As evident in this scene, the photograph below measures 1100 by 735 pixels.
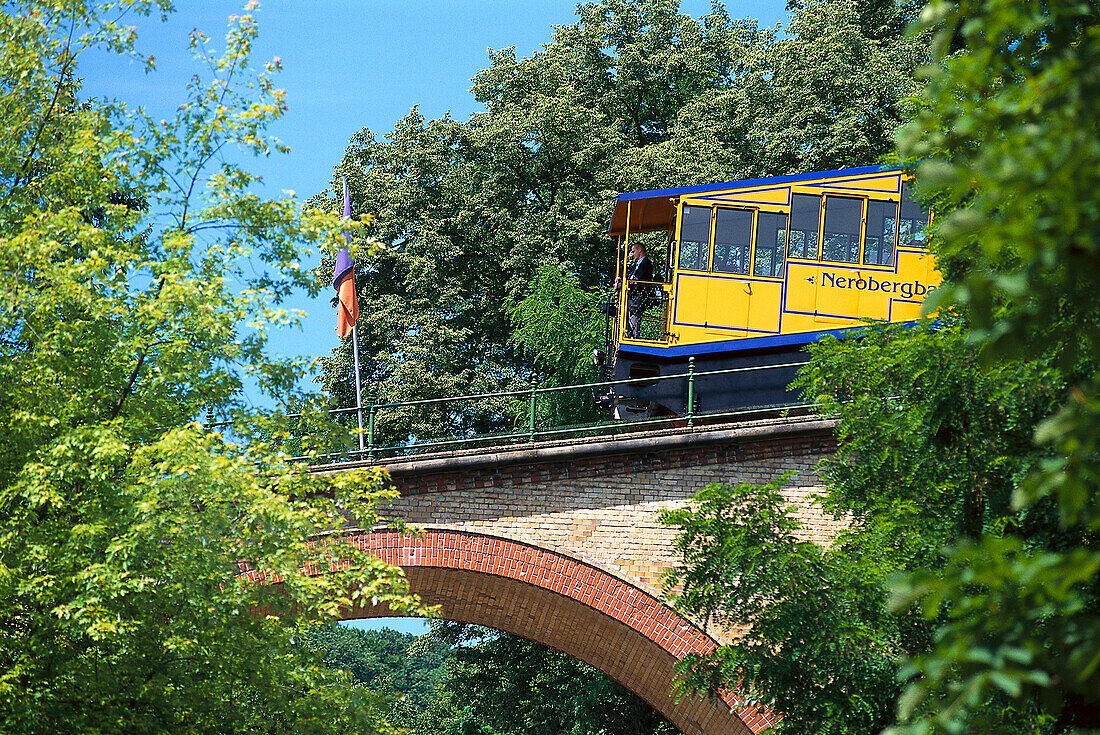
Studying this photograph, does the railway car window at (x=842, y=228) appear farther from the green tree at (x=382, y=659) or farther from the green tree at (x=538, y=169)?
the green tree at (x=382, y=659)

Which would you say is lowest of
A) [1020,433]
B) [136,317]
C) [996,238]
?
[1020,433]

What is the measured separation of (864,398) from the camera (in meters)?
12.2

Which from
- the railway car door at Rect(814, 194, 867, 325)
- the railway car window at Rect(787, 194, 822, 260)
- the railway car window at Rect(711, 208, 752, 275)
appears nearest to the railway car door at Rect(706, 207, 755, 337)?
the railway car window at Rect(711, 208, 752, 275)

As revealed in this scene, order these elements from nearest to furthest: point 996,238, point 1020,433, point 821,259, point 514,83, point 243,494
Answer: point 996,238, point 243,494, point 1020,433, point 821,259, point 514,83

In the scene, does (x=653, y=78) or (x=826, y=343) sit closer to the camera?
(x=826, y=343)

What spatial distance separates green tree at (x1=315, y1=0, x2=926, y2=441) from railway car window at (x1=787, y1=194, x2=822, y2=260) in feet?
20.6

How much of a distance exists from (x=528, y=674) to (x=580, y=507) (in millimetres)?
10713

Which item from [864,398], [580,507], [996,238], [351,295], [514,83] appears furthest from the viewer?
[514,83]

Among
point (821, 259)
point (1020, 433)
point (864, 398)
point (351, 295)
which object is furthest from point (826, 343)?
point (351, 295)

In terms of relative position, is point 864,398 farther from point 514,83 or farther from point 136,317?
point 514,83

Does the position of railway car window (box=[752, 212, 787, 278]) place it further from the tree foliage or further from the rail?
the tree foliage

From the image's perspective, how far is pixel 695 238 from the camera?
19.2m

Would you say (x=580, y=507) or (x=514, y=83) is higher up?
(x=514, y=83)

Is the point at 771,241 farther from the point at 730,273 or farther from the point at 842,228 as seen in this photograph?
the point at 842,228
